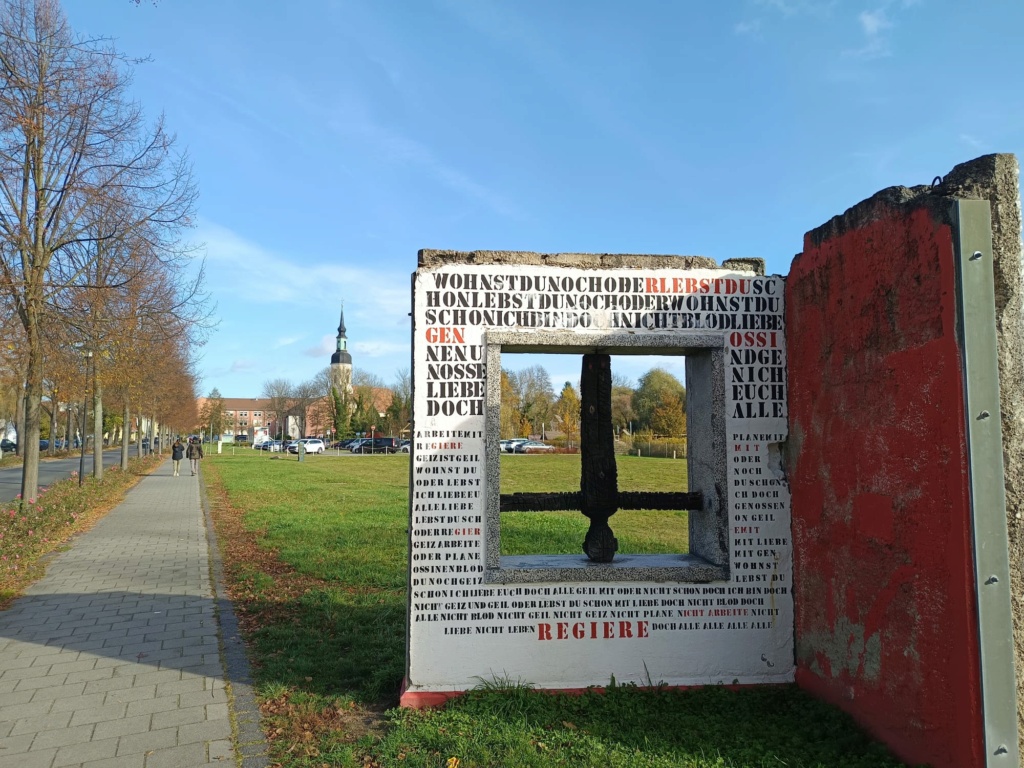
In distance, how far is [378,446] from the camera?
5625 centimetres

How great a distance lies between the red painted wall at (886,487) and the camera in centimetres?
307

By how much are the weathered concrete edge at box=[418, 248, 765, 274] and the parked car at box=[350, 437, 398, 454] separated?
49.9 metres

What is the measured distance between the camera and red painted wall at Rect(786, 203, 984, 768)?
10.1 feet

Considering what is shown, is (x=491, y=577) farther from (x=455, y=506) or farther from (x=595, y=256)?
(x=595, y=256)

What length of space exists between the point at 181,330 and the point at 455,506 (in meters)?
11.4

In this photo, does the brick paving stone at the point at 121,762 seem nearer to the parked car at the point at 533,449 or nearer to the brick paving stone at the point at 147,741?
the brick paving stone at the point at 147,741

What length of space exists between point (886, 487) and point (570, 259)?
2356 millimetres

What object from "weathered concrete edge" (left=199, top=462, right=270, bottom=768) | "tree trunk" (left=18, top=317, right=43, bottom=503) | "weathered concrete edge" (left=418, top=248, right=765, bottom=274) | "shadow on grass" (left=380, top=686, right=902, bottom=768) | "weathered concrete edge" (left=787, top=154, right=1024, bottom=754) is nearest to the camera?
"weathered concrete edge" (left=787, top=154, right=1024, bottom=754)

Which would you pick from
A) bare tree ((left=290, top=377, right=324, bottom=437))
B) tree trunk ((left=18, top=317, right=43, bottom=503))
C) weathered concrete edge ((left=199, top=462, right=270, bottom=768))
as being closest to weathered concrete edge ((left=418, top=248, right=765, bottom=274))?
weathered concrete edge ((left=199, top=462, right=270, bottom=768))

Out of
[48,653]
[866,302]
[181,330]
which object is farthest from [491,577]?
[181,330]

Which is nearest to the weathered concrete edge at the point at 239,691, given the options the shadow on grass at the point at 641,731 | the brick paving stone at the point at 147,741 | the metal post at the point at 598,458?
the brick paving stone at the point at 147,741

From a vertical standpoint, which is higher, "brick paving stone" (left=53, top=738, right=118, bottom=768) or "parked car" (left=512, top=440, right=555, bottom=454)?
"brick paving stone" (left=53, top=738, right=118, bottom=768)

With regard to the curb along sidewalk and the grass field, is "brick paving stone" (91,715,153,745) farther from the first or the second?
the grass field

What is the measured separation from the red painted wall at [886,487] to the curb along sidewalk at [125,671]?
10.9 feet
